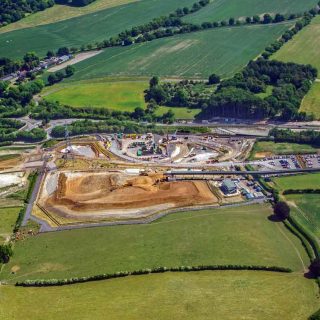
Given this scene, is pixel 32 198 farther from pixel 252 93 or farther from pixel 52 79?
pixel 252 93

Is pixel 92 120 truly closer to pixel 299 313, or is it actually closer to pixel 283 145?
pixel 283 145

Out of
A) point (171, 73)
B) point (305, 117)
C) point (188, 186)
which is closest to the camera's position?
point (188, 186)

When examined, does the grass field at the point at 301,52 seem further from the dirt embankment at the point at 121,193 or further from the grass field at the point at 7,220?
the grass field at the point at 7,220

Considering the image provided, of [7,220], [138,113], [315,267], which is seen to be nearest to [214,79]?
[138,113]

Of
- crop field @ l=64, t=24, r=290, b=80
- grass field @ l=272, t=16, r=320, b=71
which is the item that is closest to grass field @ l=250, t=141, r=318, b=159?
crop field @ l=64, t=24, r=290, b=80

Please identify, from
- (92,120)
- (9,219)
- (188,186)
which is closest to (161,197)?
(188,186)

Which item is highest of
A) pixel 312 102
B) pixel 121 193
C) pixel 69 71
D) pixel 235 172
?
pixel 69 71
